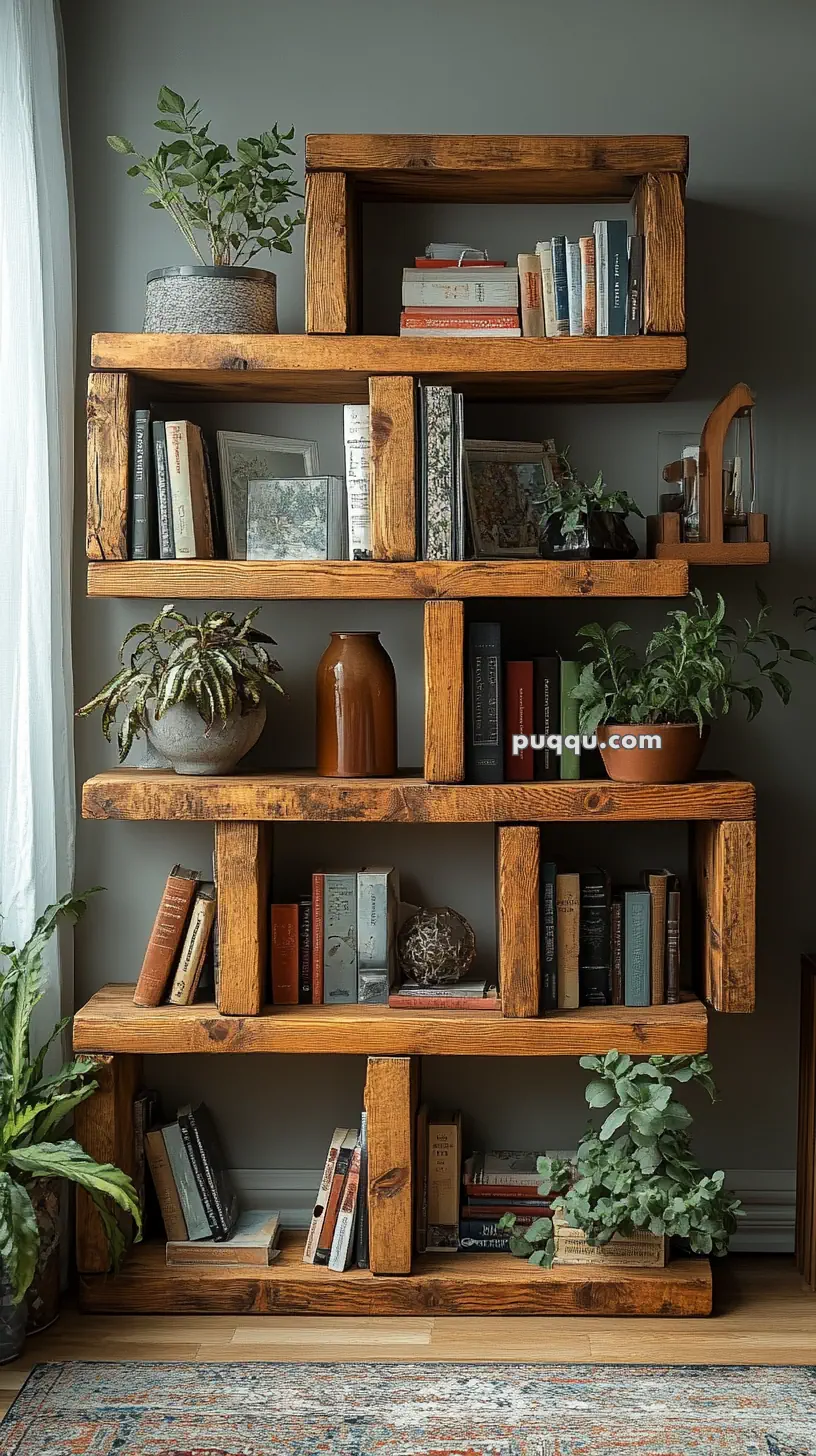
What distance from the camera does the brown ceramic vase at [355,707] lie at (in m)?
2.37

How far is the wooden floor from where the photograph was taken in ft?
7.19

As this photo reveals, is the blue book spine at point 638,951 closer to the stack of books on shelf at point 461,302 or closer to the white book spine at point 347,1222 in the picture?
the white book spine at point 347,1222

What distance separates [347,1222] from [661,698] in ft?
3.68

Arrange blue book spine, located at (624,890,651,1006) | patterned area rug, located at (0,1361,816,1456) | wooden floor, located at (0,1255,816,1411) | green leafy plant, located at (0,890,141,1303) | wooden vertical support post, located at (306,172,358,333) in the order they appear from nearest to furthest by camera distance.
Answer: patterned area rug, located at (0,1361,816,1456)
green leafy plant, located at (0,890,141,1303)
wooden floor, located at (0,1255,816,1411)
wooden vertical support post, located at (306,172,358,333)
blue book spine, located at (624,890,651,1006)

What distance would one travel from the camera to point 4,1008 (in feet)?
7.50

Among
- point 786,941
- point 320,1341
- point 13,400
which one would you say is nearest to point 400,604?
point 13,400

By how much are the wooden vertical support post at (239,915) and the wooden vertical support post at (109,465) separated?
21.8 inches

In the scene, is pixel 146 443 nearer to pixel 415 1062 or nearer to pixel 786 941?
pixel 415 1062

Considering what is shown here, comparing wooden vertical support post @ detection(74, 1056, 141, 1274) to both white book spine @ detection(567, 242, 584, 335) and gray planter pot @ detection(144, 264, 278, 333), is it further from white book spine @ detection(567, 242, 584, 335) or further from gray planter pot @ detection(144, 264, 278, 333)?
white book spine @ detection(567, 242, 584, 335)

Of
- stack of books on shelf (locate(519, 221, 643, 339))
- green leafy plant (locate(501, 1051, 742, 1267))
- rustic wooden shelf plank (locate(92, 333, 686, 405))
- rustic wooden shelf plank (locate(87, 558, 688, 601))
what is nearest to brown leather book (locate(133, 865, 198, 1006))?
rustic wooden shelf plank (locate(87, 558, 688, 601))

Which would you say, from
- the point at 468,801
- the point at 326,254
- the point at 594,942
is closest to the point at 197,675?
the point at 468,801

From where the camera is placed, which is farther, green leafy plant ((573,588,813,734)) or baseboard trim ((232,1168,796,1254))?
baseboard trim ((232,1168,796,1254))

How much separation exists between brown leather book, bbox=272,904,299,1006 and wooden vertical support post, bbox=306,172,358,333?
1067 mm

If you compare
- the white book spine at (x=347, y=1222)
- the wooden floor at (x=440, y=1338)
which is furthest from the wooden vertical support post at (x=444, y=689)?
the wooden floor at (x=440, y=1338)
